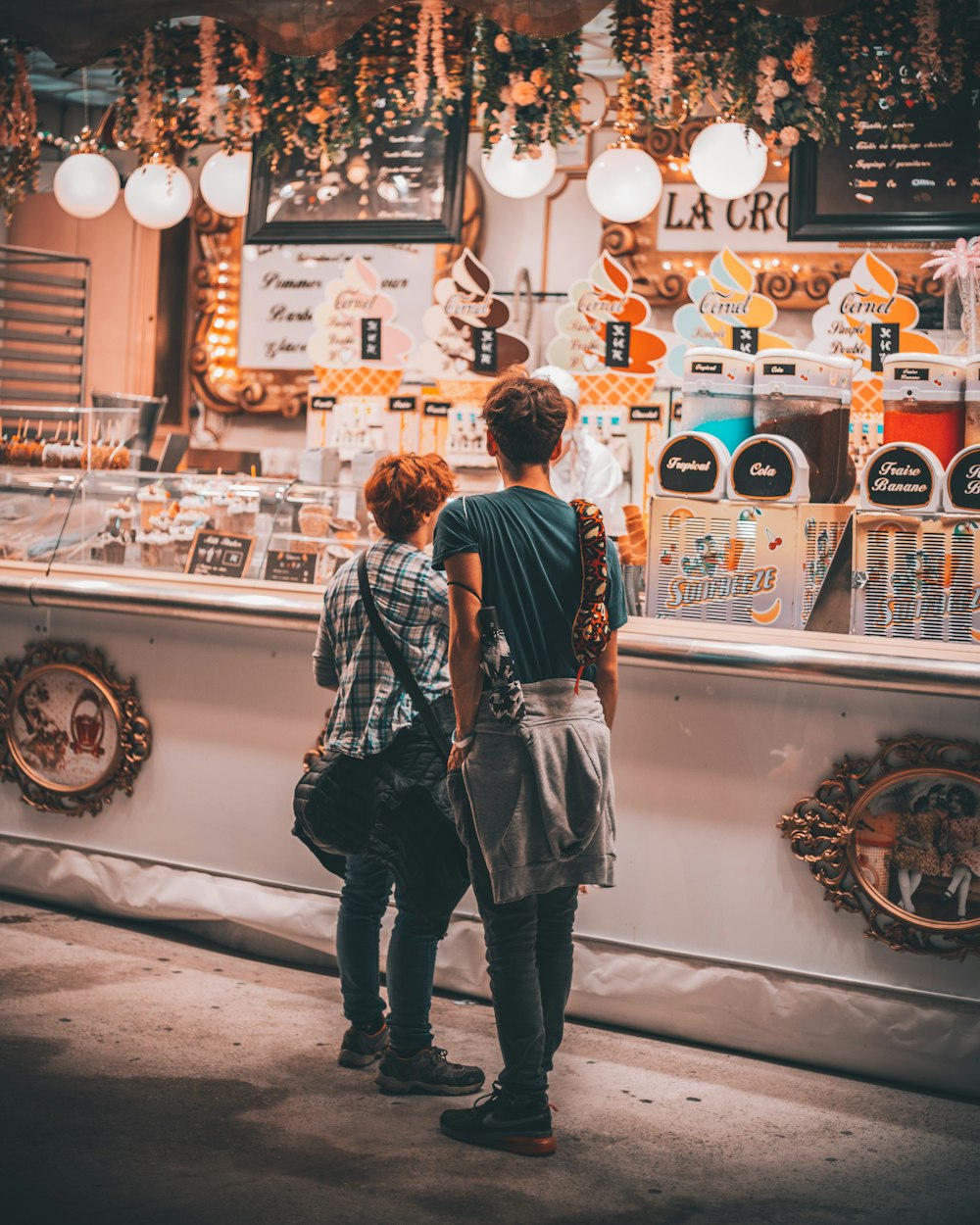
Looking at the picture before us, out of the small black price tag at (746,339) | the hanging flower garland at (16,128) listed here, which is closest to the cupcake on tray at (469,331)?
the small black price tag at (746,339)

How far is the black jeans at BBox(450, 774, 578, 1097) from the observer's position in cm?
291

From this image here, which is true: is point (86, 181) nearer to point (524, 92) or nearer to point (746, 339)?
point (524, 92)

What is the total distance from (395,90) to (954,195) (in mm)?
Answer: 2015

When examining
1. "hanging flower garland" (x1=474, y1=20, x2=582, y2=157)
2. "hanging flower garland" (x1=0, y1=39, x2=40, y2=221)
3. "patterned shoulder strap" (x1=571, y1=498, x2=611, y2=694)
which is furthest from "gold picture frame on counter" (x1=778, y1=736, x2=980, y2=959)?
"hanging flower garland" (x1=0, y1=39, x2=40, y2=221)

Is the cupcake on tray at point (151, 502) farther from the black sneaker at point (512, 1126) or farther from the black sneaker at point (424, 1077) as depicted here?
the black sneaker at point (512, 1126)

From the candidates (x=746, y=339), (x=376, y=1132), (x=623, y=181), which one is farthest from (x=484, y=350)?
(x=376, y=1132)

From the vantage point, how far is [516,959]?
291 centimetres

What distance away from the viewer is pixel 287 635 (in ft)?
14.2

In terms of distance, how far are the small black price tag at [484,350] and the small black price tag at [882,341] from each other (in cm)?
139

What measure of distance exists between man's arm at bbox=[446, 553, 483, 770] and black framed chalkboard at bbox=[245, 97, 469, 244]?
2941 mm

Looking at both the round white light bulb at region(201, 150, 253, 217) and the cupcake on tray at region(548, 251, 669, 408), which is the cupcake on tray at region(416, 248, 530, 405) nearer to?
the cupcake on tray at region(548, 251, 669, 408)

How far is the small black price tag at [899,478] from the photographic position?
3602 mm

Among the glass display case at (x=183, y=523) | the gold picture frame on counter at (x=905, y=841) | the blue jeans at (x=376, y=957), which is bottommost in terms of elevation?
the blue jeans at (x=376, y=957)

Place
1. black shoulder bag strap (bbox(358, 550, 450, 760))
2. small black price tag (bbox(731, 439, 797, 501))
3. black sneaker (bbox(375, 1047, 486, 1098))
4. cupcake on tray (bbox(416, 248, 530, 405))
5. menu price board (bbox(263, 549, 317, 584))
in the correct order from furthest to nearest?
cupcake on tray (bbox(416, 248, 530, 405)) → menu price board (bbox(263, 549, 317, 584)) → small black price tag (bbox(731, 439, 797, 501)) → black sneaker (bbox(375, 1047, 486, 1098)) → black shoulder bag strap (bbox(358, 550, 450, 760))
